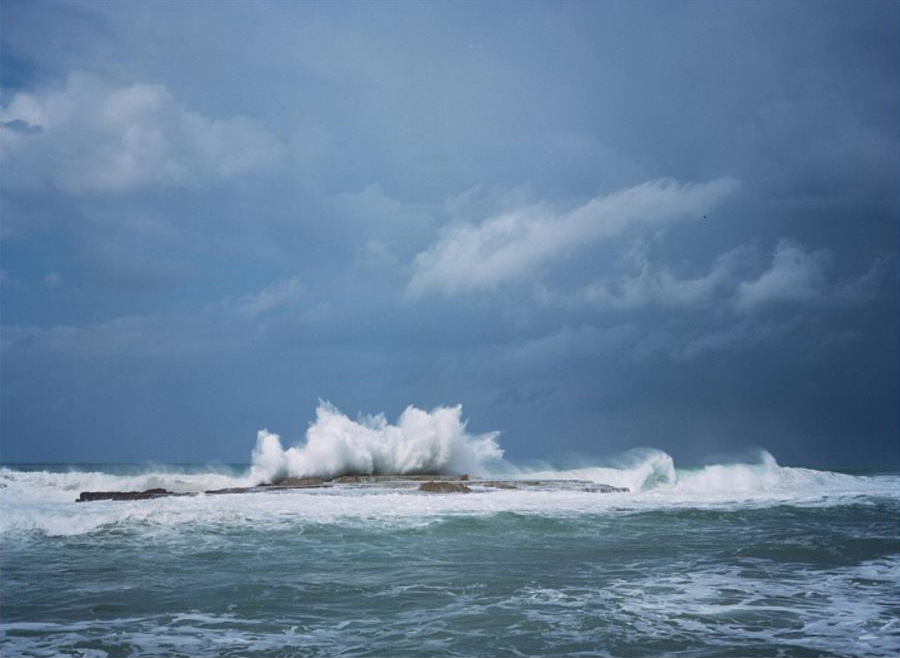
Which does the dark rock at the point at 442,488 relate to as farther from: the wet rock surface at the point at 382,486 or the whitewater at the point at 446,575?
the whitewater at the point at 446,575

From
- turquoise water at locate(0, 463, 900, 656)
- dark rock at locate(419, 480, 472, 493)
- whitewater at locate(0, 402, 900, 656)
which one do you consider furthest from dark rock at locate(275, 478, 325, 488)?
turquoise water at locate(0, 463, 900, 656)

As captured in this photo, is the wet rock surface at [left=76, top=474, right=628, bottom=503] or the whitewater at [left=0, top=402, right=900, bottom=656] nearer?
the whitewater at [left=0, top=402, right=900, bottom=656]

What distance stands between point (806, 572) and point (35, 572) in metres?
10.2

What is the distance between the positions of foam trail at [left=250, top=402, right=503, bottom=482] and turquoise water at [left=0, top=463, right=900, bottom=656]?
9613 millimetres

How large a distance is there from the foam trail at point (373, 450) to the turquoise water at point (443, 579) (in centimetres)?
961

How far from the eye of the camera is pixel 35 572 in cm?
949

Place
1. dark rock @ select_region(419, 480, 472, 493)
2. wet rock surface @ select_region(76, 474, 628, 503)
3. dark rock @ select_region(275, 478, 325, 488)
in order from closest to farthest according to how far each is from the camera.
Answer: wet rock surface @ select_region(76, 474, 628, 503) < dark rock @ select_region(419, 480, 472, 493) < dark rock @ select_region(275, 478, 325, 488)

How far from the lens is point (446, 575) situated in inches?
355

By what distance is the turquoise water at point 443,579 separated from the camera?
6125 mm

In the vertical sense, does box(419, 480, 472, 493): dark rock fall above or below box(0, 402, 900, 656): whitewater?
above

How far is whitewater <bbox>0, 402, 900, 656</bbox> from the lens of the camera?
20.2 ft

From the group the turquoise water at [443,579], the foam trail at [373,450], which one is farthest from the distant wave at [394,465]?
the turquoise water at [443,579]

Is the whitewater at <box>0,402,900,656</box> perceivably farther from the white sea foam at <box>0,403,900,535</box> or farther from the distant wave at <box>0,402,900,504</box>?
the distant wave at <box>0,402,900,504</box>

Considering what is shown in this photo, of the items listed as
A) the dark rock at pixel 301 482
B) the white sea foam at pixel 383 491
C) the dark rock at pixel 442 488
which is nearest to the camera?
the white sea foam at pixel 383 491
